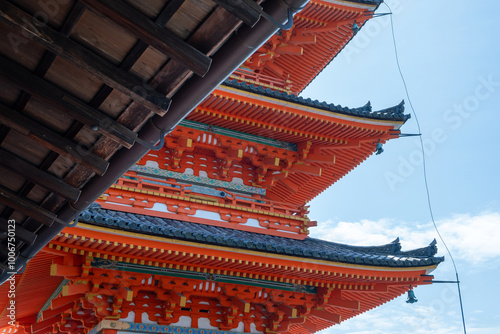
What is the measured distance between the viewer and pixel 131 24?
123 inches

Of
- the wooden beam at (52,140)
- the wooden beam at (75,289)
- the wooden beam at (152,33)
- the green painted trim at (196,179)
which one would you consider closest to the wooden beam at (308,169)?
the green painted trim at (196,179)

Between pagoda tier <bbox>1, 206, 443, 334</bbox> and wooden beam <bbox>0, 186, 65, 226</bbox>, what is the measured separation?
4.90 meters

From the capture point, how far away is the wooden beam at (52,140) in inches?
148

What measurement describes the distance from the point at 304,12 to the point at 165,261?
8.44m

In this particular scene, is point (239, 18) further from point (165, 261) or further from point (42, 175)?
point (165, 261)

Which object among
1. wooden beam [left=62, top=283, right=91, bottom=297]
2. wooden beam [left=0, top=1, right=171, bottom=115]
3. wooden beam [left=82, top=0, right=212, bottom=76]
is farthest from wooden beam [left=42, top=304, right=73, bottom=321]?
wooden beam [left=82, top=0, right=212, bottom=76]

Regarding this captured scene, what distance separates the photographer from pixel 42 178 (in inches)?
166

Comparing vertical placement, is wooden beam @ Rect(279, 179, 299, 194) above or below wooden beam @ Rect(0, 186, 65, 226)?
above

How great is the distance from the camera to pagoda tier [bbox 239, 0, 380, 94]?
14.8 m

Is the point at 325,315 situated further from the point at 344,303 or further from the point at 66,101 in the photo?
the point at 66,101

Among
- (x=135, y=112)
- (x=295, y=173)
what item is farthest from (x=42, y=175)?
(x=295, y=173)

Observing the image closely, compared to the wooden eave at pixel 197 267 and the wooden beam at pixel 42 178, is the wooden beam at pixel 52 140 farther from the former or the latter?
the wooden eave at pixel 197 267

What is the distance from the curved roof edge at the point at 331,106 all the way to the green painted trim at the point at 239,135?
1385mm

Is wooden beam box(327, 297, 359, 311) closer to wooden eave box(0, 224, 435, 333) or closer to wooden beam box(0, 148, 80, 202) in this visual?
wooden eave box(0, 224, 435, 333)
